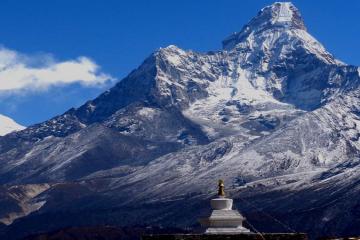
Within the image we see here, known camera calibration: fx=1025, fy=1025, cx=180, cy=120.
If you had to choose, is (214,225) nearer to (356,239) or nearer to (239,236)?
(239,236)

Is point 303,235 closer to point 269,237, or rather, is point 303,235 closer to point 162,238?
point 269,237

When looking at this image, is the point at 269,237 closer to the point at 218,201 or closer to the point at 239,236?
the point at 239,236

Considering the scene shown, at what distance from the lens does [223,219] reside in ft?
79.5

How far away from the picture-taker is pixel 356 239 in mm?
24203

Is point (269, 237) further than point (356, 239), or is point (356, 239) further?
point (356, 239)

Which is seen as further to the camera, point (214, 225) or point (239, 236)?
point (214, 225)

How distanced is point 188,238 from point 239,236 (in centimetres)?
113

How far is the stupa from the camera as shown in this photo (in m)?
23.9

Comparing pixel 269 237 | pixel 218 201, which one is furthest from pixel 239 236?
pixel 218 201

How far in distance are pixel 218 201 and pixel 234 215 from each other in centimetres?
67

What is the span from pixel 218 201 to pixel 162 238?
7.11 feet

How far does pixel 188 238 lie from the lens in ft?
74.0

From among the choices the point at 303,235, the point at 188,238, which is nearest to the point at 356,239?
the point at 303,235

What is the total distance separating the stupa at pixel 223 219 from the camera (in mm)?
23938
